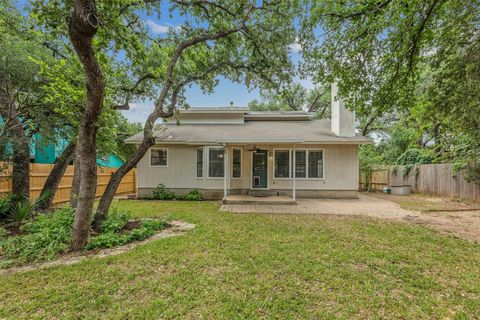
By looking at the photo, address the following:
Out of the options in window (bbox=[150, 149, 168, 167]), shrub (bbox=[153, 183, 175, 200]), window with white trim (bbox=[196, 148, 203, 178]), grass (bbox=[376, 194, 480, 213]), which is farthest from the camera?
window (bbox=[150, 149, 168, 167])

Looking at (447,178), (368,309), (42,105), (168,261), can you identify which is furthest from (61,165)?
(447,178)

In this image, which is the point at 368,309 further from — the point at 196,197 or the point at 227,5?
the point at 196,197

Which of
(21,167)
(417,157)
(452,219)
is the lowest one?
(452,219)

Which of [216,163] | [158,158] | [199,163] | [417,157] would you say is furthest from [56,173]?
[417,157]

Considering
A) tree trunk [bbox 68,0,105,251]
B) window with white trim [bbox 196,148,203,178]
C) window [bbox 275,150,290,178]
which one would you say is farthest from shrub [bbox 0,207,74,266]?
window [bbox 275,150,290,178]

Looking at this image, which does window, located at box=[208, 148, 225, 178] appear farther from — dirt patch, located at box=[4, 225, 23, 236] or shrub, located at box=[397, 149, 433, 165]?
shrub, located at box=[397, 149, 433, 165]

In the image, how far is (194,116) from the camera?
Answer: 549 inches

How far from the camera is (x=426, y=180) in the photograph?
1310 cm

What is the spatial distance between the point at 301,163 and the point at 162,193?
24.2 feet

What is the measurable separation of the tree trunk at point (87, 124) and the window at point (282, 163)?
8768 millimetres

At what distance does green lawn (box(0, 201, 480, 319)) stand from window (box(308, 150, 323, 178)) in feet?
21.5

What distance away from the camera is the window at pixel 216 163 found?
1138 cm

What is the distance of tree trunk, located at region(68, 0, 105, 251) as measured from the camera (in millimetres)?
3414

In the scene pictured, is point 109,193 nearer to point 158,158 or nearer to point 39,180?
point 39,180
